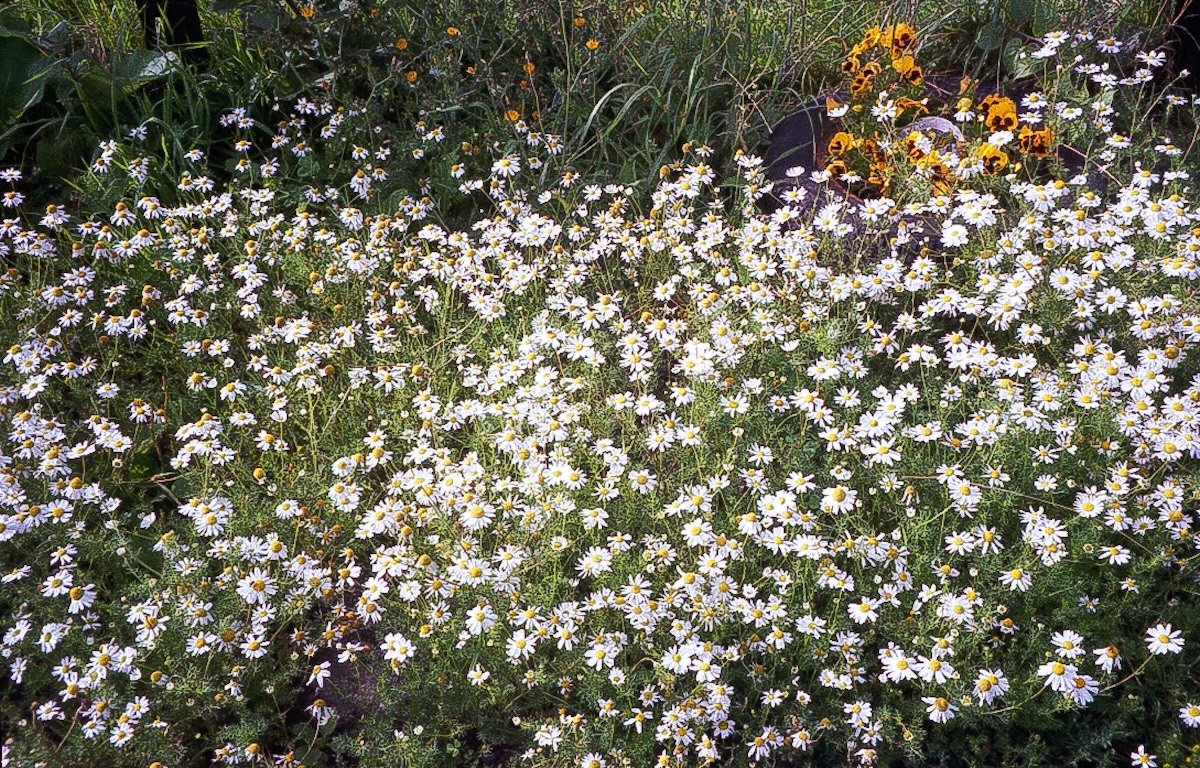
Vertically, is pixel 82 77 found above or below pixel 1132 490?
above

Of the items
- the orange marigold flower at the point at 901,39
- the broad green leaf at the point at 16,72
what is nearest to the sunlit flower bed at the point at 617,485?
the orange marigold flower at the point at 901,39

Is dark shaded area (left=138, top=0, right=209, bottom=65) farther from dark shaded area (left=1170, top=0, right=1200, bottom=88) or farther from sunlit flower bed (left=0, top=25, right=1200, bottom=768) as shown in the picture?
dark shaded area (left=1170, top=0, right=1200, bottom=88)

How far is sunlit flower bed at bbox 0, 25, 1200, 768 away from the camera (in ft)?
8.65

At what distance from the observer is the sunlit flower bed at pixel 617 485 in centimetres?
264

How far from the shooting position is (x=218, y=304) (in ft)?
12.6

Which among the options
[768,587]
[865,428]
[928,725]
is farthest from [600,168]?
[928,725]

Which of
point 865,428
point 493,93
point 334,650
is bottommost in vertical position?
point 334,650

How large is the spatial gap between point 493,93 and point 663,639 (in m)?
2.61

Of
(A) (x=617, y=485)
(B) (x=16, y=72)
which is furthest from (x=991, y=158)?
(B) (x=16, y=72)

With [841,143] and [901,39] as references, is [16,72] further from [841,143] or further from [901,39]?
[901,39]

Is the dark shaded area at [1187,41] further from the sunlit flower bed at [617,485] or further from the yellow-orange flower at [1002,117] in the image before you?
the yellow-orange flower at [1002,117]

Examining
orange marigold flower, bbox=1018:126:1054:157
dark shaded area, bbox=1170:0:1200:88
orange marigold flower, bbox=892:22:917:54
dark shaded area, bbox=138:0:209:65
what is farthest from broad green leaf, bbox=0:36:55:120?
dark shaded area, bbox=1170:0:1200:88

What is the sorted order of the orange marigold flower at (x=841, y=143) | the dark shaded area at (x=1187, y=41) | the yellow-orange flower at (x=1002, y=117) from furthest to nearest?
the dark shaded area at (x=1187, y=41)
the orange marigold flower at (x=841, y=143)
the yellow-orange flower at (x=1002, y=117)

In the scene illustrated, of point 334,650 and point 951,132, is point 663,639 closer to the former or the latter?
point 334,650
